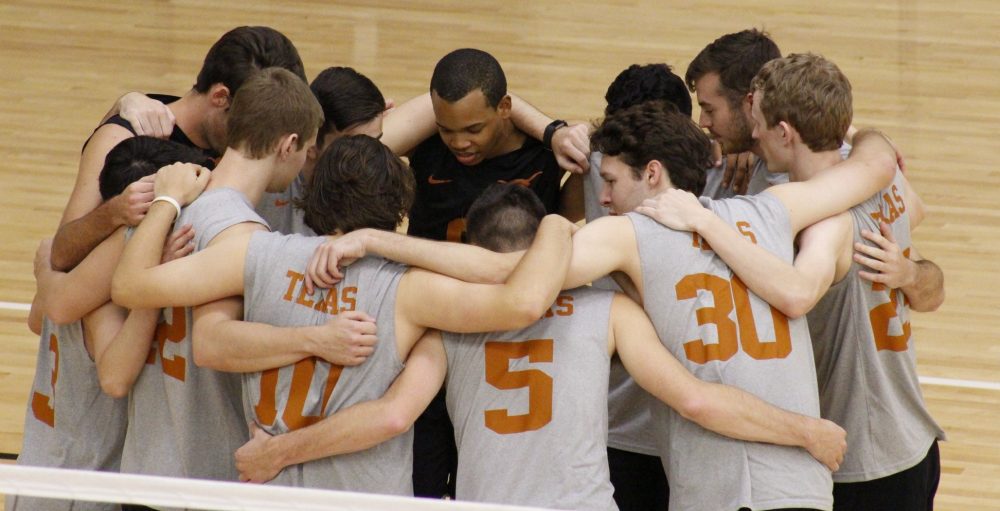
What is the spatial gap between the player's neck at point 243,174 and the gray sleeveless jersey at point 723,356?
1168 mm

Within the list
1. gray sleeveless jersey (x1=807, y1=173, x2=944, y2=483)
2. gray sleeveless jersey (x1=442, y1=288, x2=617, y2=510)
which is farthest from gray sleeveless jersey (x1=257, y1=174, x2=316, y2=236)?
gray sleeveless jersey (x1=807, y1=173, x2=944, y2=483)

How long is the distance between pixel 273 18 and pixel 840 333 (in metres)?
8.94

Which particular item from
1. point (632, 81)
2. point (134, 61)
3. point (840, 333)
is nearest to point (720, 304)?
point (840, 333)

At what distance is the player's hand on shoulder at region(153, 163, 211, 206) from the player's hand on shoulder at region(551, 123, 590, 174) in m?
1.45

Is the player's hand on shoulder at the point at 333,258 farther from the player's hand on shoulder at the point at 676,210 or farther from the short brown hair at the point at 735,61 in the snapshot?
the short brown hair at the point at 735,61

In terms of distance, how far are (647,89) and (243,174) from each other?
156 cm

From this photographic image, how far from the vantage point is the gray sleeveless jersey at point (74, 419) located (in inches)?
165

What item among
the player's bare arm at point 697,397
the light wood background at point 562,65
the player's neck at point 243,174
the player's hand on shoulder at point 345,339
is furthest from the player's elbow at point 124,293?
the light wood background at point 562,65

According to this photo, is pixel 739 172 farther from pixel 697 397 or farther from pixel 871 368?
pixel 697 397

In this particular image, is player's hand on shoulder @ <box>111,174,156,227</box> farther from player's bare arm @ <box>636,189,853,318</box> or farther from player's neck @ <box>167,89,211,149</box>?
player's bare arm @ <box>636,189,853,318</box>

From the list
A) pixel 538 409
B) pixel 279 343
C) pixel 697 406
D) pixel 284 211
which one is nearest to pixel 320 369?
pixel 279 343

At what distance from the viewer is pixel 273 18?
12.2m

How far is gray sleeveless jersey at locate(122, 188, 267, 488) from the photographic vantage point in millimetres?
3959

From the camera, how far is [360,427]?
12.0 feet
